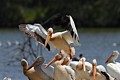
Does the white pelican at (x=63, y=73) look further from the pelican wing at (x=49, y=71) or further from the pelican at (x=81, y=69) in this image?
the pelican at (x=81, y=69)

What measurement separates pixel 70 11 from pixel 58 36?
35391mm

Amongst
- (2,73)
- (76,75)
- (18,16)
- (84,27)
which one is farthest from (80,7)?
(76,75)

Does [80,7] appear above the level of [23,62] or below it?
below

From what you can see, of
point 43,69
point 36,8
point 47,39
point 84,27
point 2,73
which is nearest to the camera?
point 43,69

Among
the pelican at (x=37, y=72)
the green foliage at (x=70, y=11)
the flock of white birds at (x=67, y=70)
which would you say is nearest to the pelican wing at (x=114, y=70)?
the flock of white birds at (x=67, y=70)

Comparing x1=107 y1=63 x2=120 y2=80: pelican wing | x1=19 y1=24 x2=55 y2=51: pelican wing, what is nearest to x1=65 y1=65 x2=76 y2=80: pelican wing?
x1=107 y1=63 x2=120 y2=80: pelican wing

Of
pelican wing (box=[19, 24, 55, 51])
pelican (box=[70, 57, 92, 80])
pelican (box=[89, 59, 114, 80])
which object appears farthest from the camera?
pelican wing (box=[19, 24, 55, 51])

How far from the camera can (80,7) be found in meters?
56.4

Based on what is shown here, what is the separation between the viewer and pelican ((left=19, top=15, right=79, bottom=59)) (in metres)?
15.8

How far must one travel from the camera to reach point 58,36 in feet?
53.9

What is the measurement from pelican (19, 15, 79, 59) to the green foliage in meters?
34.8

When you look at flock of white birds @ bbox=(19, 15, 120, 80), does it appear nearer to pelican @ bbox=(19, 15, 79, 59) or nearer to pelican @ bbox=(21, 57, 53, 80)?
pelican @ bbox=(21, 57, 53, 80)

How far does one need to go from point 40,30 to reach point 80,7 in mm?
40381

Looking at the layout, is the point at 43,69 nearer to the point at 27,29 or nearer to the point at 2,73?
the point at 27,29
